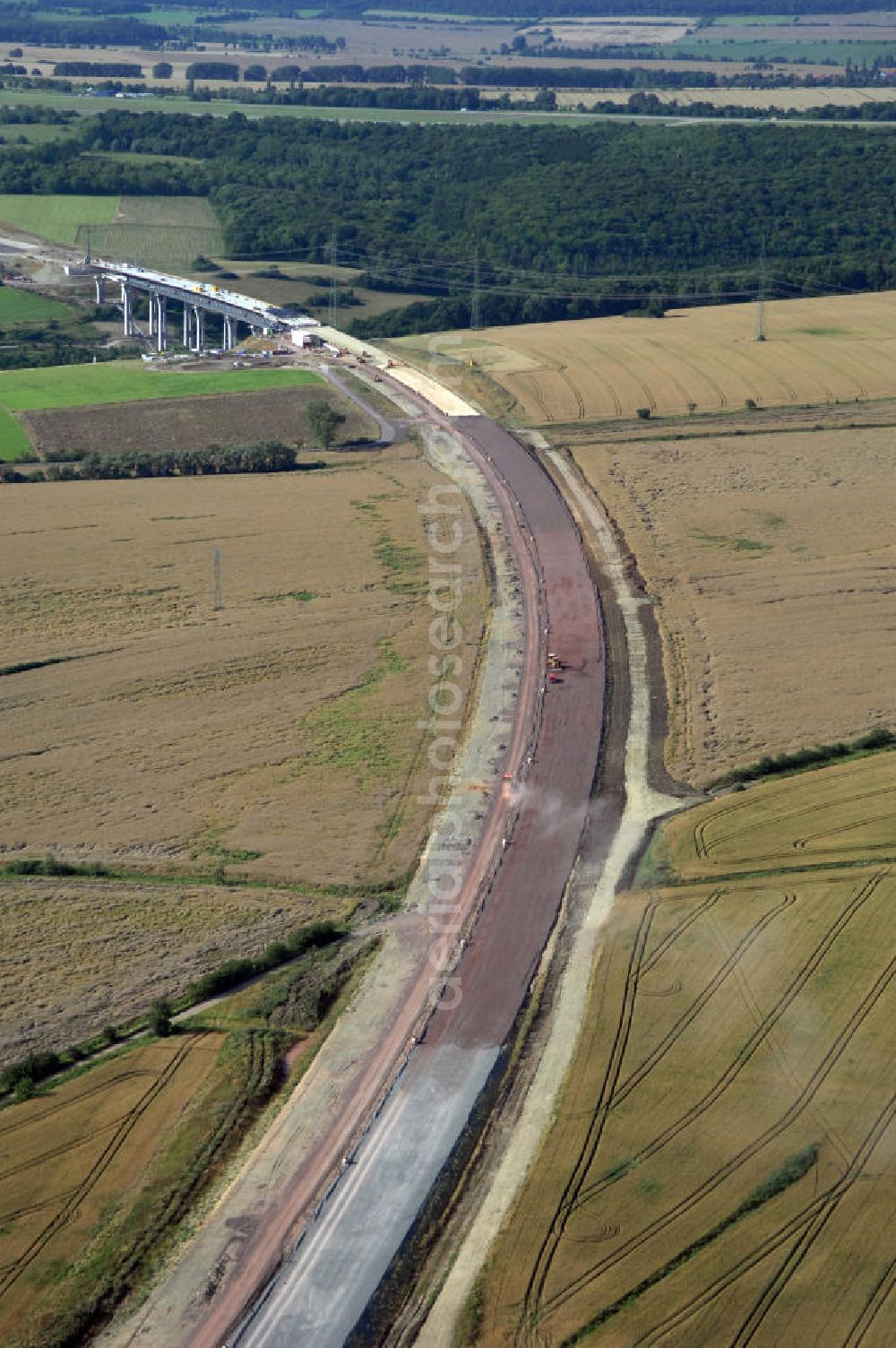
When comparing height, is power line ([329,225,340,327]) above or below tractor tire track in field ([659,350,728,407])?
above

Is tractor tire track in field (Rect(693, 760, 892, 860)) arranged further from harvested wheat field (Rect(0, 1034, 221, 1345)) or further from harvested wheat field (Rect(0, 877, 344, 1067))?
harvested wheat field (Rect(0, 1034, 221, 1345))

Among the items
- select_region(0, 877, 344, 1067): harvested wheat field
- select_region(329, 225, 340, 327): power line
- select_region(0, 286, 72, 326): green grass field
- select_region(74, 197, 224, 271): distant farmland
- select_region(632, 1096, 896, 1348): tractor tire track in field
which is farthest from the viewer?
select_region(74, 197, 224, 271): distant farmland

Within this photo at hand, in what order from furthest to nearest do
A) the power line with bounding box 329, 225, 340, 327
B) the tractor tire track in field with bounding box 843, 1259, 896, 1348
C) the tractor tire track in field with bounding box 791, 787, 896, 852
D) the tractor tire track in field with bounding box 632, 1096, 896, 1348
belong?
the power line with bounding box 329, 225, 340, 327
the tractor tire track in field with bounding box 791, 787, 896, 852
the tractor tire track in field with bounding box 632, 1096, 896, 1348
the tractor tire track in field with bounding box 843, 1259, 896, 1348

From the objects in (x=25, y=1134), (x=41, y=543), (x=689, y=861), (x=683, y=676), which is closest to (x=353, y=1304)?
(x=25, y=1134)

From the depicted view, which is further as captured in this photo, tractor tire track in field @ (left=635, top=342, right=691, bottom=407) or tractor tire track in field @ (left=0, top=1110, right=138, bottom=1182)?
tractor tire track in field @ (left=635, top=342, right=691, bottom=407)

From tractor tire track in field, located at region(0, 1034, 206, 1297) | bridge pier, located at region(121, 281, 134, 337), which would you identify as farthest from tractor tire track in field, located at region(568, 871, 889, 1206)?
bridge pier, located at region(121, 281, 134, 337)

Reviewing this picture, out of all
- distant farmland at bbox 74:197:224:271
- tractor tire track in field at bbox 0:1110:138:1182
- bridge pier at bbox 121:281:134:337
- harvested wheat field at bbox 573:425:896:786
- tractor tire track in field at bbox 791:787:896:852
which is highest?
distant farmland at bbox 74:197:224:271

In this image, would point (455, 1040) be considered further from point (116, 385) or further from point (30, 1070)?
point (116, 385)

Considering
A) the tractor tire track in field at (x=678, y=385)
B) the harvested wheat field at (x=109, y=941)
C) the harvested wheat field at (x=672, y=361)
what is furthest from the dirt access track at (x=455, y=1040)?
the tractor tire track in field at (x=678, y=385)
